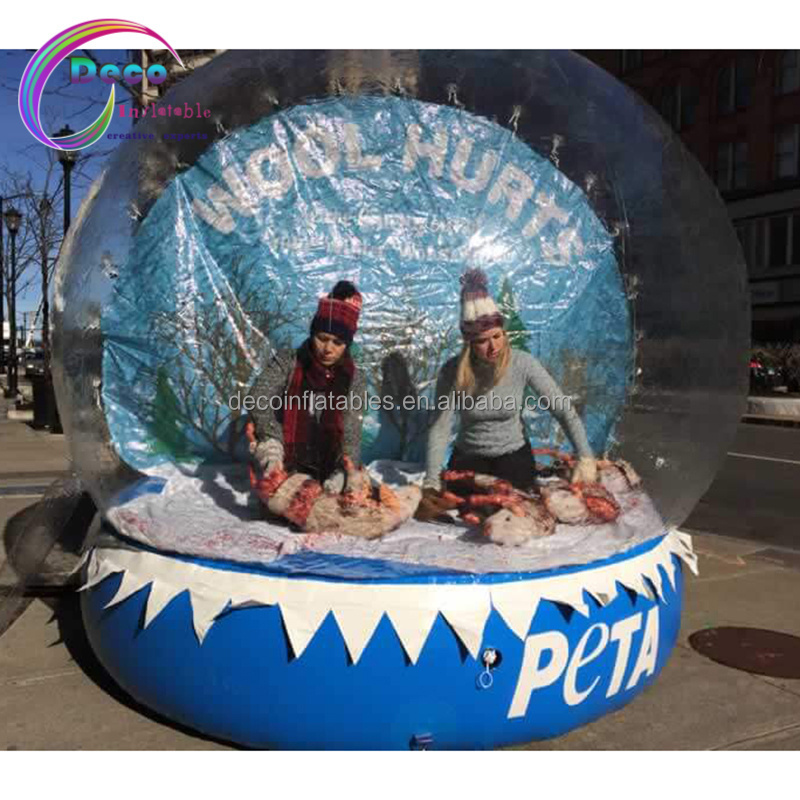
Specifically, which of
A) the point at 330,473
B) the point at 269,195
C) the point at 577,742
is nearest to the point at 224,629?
the point at 330,473

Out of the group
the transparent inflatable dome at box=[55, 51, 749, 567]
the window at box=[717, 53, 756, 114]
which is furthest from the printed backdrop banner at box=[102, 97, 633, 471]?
the window at box=[717, 53, 756, 114]

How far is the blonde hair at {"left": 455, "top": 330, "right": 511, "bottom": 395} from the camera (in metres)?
3.64

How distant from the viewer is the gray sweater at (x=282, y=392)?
3701 mm

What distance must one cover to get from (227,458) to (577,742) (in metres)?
2.36

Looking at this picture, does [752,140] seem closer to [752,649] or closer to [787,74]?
[787,74]

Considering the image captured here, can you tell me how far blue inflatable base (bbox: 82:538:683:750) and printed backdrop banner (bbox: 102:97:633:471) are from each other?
3.11 feet

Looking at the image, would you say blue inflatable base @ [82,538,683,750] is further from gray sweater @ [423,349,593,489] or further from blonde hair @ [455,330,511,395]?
blonde hair @ [455,330,511,395]

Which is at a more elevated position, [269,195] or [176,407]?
[269,195]

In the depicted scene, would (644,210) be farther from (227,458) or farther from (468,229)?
(227,458)

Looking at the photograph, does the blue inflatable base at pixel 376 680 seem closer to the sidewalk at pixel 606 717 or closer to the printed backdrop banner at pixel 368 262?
the sidewalk at pixel 606 717

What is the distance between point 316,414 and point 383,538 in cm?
62

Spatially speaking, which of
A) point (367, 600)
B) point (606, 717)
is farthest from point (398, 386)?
point (606, 717)

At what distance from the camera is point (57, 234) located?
23.3 metres

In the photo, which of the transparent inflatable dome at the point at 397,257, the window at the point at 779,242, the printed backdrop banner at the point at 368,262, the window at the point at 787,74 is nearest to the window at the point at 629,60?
the window at the point at 787,74
